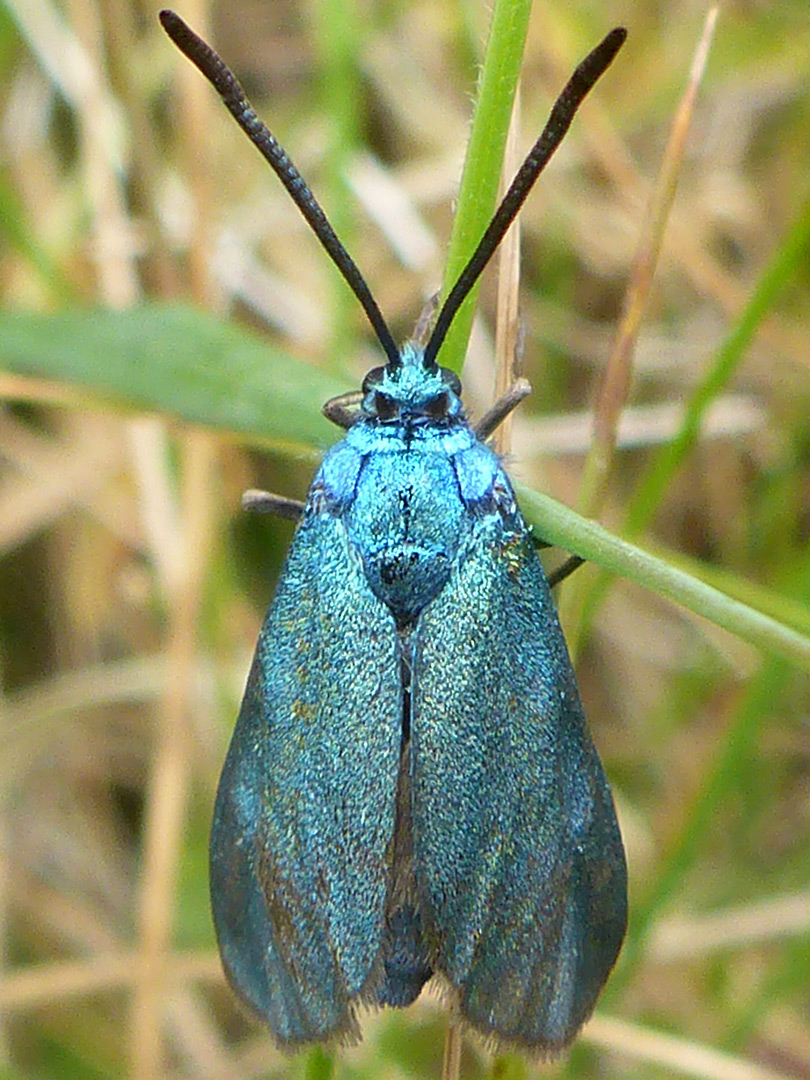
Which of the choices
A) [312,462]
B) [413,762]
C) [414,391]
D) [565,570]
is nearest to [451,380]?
[414,391]

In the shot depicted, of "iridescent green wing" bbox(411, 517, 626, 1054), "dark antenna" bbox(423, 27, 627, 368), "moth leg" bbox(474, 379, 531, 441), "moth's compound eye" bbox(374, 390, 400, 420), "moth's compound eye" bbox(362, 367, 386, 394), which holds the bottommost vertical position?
"iridescent green wing" bbox(411, 517, 626, 1054)

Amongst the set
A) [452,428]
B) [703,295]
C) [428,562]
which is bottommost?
[428,562]

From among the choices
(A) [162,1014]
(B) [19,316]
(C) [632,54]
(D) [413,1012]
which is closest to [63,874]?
(A) [162,1014]

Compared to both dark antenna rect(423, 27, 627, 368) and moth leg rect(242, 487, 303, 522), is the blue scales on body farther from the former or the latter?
moth leg rect(242, 487, 303, 522)

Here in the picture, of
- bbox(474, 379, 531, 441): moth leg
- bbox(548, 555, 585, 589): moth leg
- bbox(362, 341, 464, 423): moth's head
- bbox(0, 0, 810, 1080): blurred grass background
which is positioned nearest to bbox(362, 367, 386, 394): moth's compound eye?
bbox(362, 341, 464, 423): moth's head

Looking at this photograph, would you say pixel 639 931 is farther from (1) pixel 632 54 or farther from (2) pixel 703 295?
(1) pixel 632 54

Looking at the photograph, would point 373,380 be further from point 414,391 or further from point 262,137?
point 262,137
